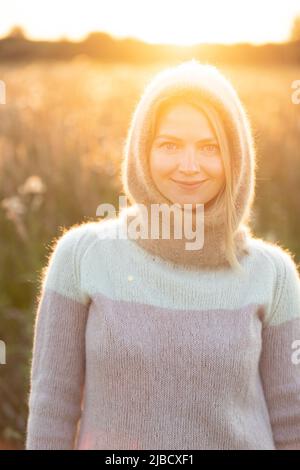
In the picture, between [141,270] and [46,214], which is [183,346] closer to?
[141,270]

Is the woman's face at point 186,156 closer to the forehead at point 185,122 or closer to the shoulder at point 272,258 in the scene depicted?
the forehead at point 185,122

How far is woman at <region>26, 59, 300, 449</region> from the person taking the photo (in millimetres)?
2045

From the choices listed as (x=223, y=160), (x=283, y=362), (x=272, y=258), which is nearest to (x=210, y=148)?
(x=223, y=160)

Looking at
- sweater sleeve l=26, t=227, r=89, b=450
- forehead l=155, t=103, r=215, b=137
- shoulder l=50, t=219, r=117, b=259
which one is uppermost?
forehead l=155, t=103, r=215, b=137

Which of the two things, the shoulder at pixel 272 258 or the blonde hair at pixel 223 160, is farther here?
the shoulder at pixel 272 258

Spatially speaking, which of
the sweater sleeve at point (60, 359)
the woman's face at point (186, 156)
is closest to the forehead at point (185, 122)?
the woman's face at point (186, 156)

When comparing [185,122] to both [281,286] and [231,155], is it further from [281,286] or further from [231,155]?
[281,286]

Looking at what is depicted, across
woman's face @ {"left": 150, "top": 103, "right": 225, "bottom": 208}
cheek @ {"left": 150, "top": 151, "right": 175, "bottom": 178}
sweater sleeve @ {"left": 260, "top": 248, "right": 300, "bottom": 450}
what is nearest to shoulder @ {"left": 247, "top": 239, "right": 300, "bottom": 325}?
sweater sleeve @ {"left": 260, "top": 248, "right": 300, "bottom": 450}

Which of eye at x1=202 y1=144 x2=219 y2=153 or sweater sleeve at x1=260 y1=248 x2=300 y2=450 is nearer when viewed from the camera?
Result: eye at x1=202 y1=144 x2=219 y2=153

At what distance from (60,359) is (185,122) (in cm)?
76

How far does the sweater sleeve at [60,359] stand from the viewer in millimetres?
2094

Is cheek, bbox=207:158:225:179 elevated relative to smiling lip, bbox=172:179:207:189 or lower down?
elevated

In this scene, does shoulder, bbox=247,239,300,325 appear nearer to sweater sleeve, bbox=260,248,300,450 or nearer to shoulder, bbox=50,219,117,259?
sweater sleeve, bbox=260,248,300,450

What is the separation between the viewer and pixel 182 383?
2043 millimetres
